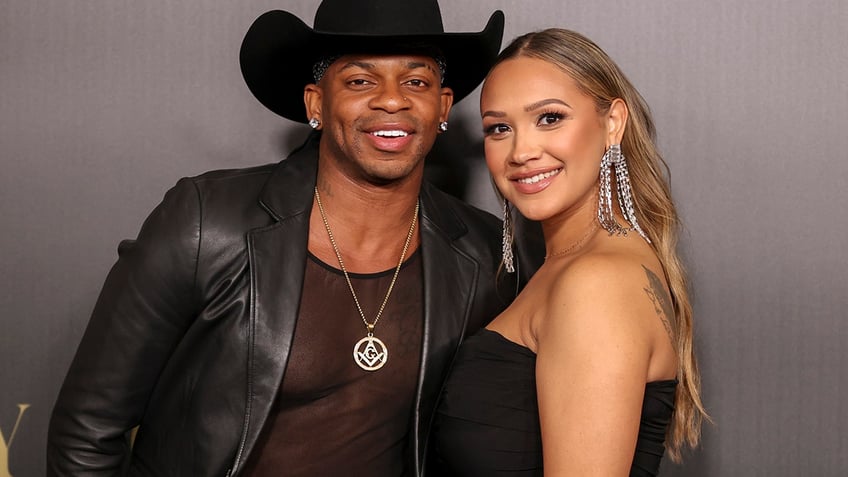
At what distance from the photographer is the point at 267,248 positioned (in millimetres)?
2469

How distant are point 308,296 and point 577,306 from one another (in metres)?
0.89

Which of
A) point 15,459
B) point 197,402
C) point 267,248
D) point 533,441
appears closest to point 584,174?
point 533,441

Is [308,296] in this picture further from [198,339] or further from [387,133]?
[387,133]

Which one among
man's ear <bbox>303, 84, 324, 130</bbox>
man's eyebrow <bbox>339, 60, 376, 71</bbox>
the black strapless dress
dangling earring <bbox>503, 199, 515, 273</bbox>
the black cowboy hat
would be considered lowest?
the black strapless dress

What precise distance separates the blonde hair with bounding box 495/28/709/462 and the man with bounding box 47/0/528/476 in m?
0.40

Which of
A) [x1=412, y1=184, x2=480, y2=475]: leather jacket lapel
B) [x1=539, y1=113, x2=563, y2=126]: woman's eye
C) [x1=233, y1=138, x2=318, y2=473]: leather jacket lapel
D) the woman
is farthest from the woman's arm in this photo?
[x1=233, y1=138, x2=318, y2=473]: leather jacket lapel

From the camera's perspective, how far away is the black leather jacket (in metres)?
2.40

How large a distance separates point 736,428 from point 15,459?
2537 millimetres

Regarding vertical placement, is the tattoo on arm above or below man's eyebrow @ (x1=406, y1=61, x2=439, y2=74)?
below

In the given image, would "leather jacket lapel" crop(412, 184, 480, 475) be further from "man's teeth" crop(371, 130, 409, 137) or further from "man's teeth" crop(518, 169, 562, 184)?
"man's teeth" crop(518, 169, 562, 184)

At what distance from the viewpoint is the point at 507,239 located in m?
2.67

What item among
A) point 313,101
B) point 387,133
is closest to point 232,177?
point 313,101

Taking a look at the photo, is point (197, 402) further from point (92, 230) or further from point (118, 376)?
point (92, 230)

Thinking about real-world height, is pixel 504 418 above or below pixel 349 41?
below
